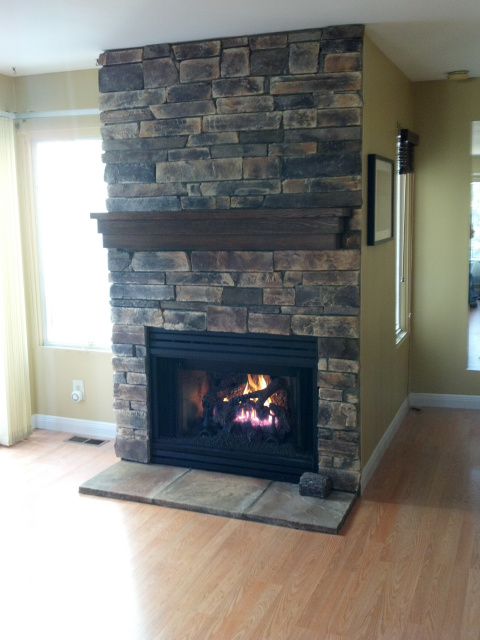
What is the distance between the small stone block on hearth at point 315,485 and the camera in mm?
3650

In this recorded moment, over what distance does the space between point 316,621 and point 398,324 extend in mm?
2957

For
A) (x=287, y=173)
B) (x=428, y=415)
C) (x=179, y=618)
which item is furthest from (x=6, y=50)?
(x=428, y=415)

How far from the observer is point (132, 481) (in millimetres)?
3930

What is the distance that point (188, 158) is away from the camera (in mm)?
3799

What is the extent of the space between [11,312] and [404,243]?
2.80 meters

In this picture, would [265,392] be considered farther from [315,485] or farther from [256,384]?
[315,485]

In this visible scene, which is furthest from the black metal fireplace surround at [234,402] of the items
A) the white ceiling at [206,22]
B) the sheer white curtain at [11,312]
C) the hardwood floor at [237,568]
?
the white ceiling at [206,22]

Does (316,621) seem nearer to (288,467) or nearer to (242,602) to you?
(242,602)

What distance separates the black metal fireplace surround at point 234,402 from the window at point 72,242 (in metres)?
0.82

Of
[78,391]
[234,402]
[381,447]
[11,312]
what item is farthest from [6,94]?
[381,447]

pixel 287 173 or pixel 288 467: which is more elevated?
pixel 287 173

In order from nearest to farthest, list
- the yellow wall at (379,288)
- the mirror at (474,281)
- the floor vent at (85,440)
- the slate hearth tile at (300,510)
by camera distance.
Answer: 1. the slate hearth tile at (300,510)
2. the yellow wall at (379,288)
3. the floor vent at (85,440)
4. the mirror at (474,281)

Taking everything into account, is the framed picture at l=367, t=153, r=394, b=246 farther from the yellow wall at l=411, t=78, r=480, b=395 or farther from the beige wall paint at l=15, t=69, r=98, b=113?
the beige wall paint at l=15, t=69, r=98, b=113

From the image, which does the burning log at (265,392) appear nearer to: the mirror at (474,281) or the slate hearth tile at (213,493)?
the slate hearth tile at (213,493)
